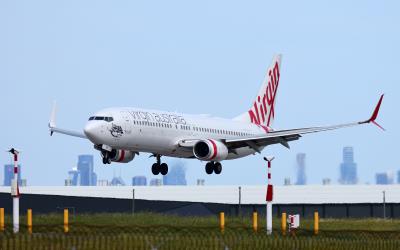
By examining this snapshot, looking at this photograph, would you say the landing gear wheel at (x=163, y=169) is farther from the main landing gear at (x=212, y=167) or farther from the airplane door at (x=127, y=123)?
the airplane door at (x=127, y=123)

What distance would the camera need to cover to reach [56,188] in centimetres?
10694

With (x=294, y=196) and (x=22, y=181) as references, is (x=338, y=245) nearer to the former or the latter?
(x=294, y=196)

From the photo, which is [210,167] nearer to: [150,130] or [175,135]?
[175,135]

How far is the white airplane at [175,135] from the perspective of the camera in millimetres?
65375

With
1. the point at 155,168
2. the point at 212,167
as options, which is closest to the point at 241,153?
the point at 212,167

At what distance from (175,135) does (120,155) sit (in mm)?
4174

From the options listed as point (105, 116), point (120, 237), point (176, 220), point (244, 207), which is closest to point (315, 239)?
point (120, 237)

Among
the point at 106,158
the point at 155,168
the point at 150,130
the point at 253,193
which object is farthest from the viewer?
the point at 253,193

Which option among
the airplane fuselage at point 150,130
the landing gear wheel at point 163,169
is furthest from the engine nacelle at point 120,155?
the landing gear wheel at point 163,169

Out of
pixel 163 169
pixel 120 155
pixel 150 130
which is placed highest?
pixel 150 130

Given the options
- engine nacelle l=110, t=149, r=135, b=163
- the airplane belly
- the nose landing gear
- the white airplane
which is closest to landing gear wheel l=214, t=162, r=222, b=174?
the white airplane

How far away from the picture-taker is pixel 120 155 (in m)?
72.1

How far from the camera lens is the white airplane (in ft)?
214

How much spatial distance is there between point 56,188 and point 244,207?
19.5 metres
